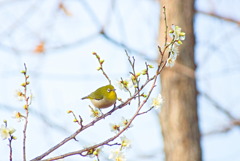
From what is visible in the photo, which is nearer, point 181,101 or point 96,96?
point 96,96

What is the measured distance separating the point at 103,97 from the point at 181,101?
2.48 m

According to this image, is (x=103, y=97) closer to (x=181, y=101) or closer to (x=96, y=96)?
(x=96, y=96)

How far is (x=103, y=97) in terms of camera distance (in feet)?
8.32

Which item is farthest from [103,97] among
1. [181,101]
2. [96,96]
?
[181,101]

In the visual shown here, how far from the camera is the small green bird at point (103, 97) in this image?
249 centimetres

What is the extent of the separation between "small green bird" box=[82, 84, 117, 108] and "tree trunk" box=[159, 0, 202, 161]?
7.43ft

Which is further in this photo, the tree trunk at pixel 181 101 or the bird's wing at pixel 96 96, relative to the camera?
the tree trunk at pixel 181 101

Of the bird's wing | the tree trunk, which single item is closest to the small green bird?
the bird's wing

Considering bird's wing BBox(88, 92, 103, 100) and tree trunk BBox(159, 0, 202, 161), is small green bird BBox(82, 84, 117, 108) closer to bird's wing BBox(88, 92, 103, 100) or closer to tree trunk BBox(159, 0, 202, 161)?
bird's wing BBox(88, 92, 103, 100)

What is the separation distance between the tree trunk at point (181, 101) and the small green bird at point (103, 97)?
2264mm

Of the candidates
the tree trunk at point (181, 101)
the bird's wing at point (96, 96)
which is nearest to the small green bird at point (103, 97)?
the bird's wing at point (96, 96)

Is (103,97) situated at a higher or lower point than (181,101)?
lower

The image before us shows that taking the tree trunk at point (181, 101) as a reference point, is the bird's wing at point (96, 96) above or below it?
below

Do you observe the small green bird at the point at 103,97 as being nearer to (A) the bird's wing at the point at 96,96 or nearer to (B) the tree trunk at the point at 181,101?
(A) the bird's wing at the point at 96,96
